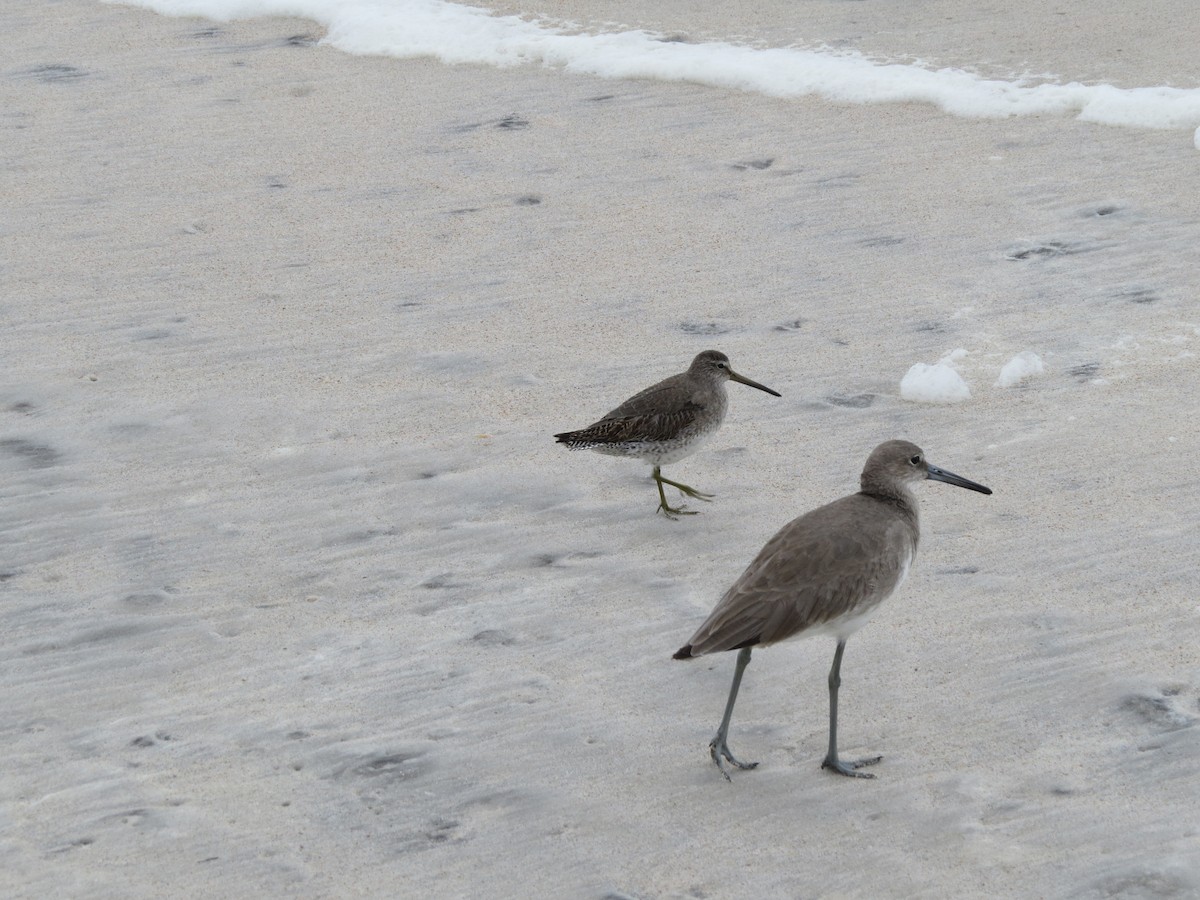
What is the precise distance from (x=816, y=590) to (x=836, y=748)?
1.43 feet

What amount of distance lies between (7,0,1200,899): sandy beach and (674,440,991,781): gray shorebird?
255mm

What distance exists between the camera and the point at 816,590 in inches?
168

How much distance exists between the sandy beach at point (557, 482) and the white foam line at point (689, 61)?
0.19 metres

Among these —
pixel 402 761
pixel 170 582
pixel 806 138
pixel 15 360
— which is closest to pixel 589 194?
pixel 806 138

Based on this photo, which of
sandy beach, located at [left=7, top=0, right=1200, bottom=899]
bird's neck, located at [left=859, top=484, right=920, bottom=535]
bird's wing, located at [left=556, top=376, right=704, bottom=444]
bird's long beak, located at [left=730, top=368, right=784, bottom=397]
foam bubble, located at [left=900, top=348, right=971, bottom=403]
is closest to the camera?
sandy beach, located at [left=7, top=0, right=1200, bottom=899]

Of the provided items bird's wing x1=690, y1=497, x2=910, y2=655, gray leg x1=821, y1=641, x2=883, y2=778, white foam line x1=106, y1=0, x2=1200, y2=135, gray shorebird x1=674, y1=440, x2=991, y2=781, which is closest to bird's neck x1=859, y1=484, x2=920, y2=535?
gray shorebird x1=674, y1=440, x2=991, y2=781

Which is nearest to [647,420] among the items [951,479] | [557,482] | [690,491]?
[690,491]

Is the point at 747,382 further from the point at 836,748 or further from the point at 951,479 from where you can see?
the point at 836,748

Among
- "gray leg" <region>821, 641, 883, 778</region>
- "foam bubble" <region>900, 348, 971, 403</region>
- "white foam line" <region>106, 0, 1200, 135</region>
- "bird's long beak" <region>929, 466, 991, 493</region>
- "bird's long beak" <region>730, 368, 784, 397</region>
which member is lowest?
"gray leg" <region>821, 641, 883, 778</region>

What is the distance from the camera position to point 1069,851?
12.8 ft

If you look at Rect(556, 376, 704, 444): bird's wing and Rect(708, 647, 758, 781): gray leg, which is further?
Rect(556, 376, 704, 444): bird's wing

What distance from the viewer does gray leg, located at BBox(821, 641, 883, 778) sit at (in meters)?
4.22

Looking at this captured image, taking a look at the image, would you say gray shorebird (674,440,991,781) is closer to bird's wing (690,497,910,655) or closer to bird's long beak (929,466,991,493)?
bird's wing (690,497,910,655)

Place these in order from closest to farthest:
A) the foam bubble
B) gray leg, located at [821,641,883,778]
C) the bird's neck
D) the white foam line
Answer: gray leg, located at [821,641,883,778]
the bird's neck
the foam bubble
the white foam line
